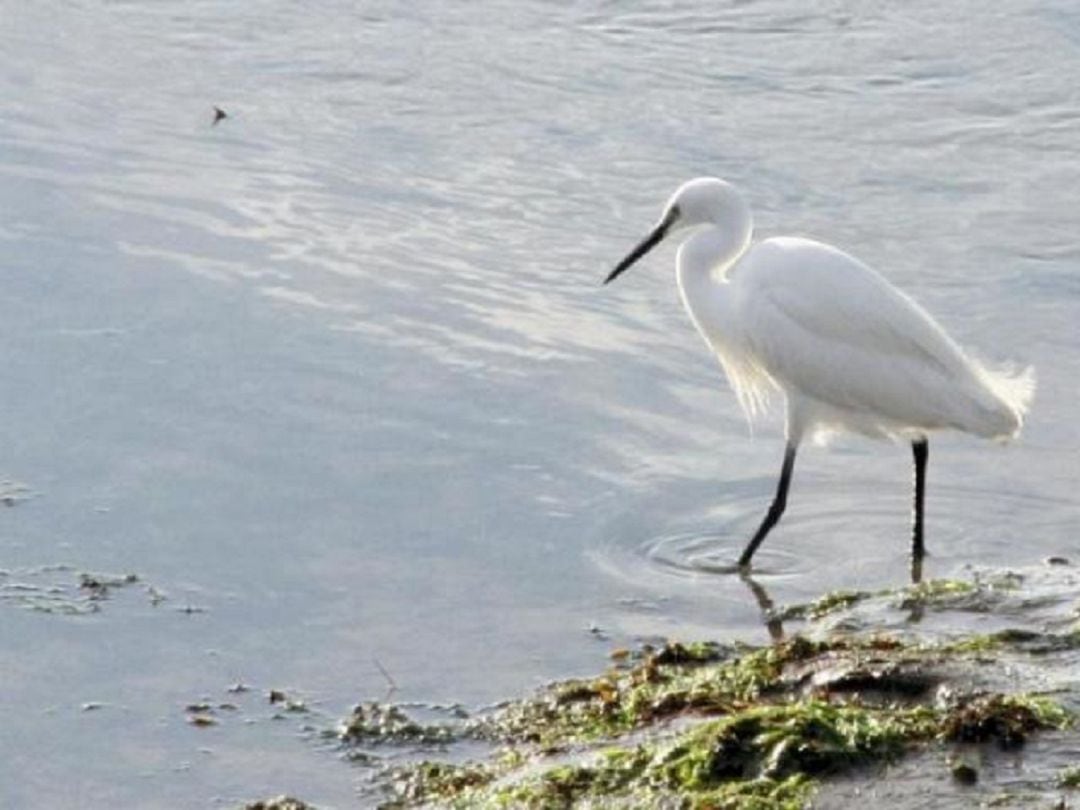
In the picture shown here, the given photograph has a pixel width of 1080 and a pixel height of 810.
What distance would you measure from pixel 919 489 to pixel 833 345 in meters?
0.65

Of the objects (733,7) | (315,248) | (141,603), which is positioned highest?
(733,7)

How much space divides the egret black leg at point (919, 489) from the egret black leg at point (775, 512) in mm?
452

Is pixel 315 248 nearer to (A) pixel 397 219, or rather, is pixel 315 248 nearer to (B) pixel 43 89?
(A) pixel 397 219

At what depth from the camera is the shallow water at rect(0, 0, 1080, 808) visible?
23.5ft

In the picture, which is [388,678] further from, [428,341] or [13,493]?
[428,341]

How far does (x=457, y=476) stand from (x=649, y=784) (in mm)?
3256

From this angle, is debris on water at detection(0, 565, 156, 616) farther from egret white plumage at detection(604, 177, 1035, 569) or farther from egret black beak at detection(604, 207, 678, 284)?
egret black beak at detection(604, 207, 678, 284)

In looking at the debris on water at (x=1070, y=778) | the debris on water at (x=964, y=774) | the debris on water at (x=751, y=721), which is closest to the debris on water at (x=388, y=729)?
the debris on water at (x=751, y=721)

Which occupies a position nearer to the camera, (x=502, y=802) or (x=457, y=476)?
(x=502, y=802)

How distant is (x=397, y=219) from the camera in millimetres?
11297

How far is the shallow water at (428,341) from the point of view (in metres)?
7.15

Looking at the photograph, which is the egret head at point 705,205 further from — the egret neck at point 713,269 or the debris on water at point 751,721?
the debris on water at point 751,721

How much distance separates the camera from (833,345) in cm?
866

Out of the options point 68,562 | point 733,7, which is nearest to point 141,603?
point 68,562
